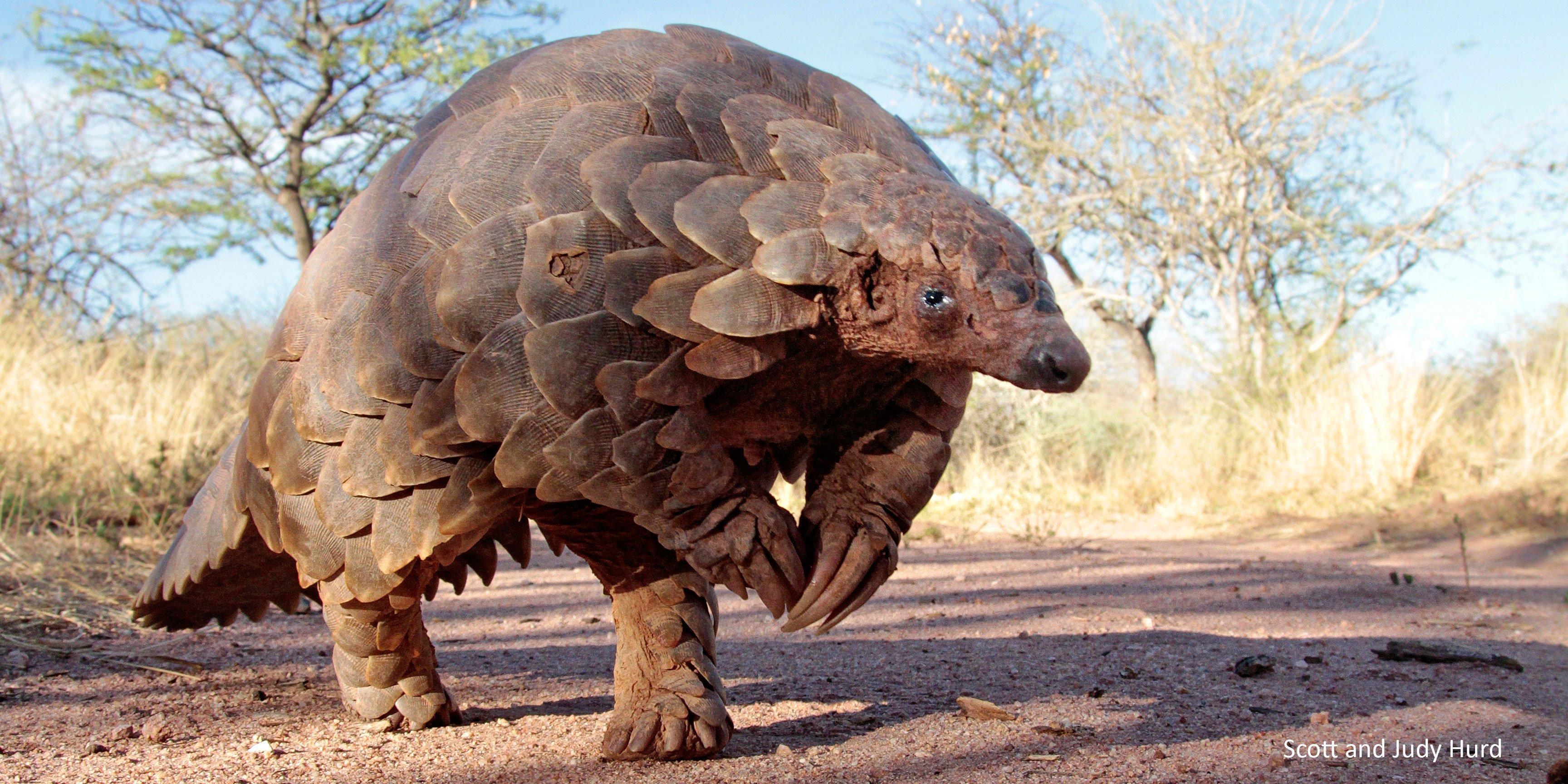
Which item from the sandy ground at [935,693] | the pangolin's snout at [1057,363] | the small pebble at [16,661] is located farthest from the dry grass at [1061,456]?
the pangolin's snout at [1057,363]

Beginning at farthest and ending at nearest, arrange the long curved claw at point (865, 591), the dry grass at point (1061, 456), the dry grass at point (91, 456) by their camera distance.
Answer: the dry grass at point (1061, 456)
the dry grass at point (91, 456)
the long curved claw at point (865, 591)

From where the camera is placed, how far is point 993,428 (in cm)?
1289

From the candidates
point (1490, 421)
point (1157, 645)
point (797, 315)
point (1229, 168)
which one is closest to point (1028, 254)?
point (797, 315)

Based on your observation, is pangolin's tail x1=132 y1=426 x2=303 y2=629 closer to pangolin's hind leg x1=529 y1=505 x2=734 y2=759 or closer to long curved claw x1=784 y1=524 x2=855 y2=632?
pangolin's hind leg x1=529 y1=505 x2=734 y2=759

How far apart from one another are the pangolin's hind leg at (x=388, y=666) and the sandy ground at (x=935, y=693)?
8 centimetres

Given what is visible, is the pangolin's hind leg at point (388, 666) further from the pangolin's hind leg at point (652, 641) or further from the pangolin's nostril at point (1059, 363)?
the pangolin's nostril at point (1059, 363)

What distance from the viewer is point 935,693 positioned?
3477 millimetres

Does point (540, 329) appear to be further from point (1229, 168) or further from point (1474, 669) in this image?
point (1229, 168)

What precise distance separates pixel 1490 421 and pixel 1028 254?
361 inches

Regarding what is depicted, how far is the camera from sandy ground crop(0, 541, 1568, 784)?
264 centimetres

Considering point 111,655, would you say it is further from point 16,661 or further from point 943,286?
point 943,286

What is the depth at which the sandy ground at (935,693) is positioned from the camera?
2.64m

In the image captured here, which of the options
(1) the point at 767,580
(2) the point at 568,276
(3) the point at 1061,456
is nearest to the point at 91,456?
(2) the point at 568,276

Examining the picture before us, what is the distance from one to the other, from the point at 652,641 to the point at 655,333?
116 cm
